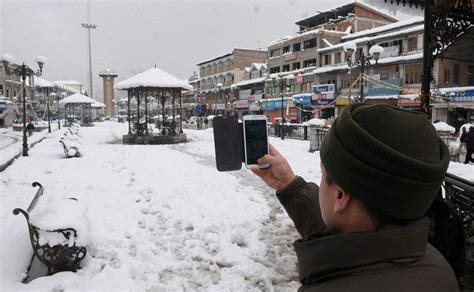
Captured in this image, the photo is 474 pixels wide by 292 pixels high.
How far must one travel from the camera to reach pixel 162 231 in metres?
5.59

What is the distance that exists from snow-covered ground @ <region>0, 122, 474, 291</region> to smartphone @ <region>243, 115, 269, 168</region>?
8.82ft

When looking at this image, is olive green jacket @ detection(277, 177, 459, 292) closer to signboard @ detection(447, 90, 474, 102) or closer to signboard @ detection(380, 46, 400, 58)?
signboard @ detection(447, 90, 474, 102)

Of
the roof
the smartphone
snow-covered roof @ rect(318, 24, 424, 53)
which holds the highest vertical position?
the roof

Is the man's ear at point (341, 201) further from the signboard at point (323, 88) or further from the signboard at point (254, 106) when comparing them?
the signboard at point (254, 106)

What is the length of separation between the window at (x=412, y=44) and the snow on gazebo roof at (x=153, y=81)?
18337 millimetres

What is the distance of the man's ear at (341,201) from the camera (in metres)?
0.99

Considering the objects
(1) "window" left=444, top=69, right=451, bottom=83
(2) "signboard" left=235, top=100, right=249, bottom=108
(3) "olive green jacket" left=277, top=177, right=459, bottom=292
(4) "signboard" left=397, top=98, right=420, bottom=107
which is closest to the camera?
(3) "olive green jacket" left=277, top=177, right=459, bottom=292

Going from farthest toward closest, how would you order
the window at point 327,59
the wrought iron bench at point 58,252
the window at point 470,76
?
the window at point 327,59
the window at point 470,76
the wrought iron bench at point 58,252

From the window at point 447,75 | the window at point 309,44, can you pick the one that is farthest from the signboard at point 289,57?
the window at point 447,75

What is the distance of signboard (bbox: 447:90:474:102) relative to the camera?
74.7ft

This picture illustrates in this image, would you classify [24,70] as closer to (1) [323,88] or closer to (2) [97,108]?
(1) [323,88]

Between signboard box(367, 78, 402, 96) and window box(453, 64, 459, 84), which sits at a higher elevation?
window box(453, 64, 459, 84)

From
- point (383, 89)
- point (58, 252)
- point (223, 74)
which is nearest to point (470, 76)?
point (383, 89)

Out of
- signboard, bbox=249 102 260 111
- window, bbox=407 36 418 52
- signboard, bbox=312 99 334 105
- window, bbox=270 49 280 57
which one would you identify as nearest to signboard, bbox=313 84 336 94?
signboard, bbox=312 99 334 105
